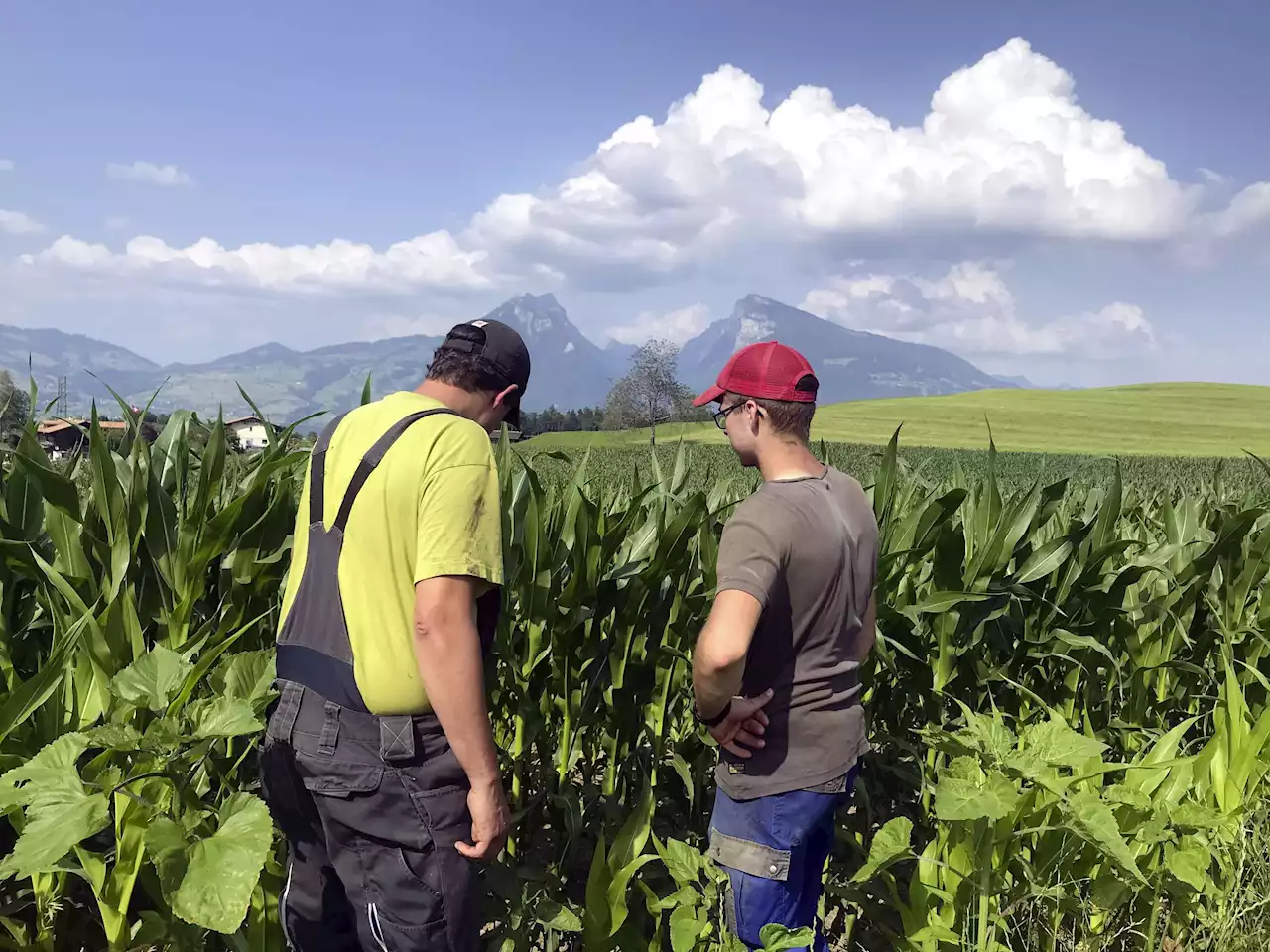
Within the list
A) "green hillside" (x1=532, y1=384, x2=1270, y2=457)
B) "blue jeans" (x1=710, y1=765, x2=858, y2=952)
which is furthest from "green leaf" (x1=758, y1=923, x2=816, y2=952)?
"green hillside" (x1=532, y1=384, x2=1270, y2=457)

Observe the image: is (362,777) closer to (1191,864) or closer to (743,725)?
(743,725)

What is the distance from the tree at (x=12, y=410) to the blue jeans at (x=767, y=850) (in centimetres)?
222

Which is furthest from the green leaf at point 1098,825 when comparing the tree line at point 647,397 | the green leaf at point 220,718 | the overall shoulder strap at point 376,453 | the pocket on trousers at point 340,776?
the tree line at point 647,397

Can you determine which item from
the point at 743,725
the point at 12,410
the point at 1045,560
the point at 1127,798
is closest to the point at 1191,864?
the point at 1127,798

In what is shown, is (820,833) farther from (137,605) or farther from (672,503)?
(137,605)

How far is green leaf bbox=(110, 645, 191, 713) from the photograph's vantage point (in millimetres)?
1469

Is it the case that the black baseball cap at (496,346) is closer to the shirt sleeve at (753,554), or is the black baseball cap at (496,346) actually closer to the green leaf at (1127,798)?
the shirt sleeve at (753,554)

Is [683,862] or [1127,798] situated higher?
[1127,798]

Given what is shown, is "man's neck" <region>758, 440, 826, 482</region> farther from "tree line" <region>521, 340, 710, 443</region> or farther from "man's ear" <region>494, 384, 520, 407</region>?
"tree line" <region>521, 340, 710, 443</region>

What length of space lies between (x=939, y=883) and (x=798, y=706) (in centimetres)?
84

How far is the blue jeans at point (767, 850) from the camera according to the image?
1906 mm

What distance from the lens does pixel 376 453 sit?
64.4 inches

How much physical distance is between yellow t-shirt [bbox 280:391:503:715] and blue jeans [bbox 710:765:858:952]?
85 cm

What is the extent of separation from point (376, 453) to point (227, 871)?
2.60 ft
